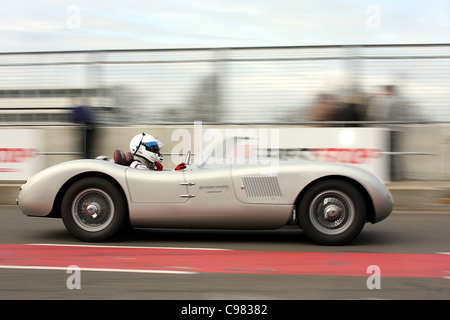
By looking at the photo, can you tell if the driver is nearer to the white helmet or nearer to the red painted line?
the white helmet

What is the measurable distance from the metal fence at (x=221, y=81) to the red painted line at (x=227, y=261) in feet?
15.1

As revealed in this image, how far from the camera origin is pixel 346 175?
5.52 meters

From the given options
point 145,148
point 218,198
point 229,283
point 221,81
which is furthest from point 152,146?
point 221,81

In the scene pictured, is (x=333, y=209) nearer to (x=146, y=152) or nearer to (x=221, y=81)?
(x=146, y=152)

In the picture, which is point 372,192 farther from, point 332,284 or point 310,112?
point 310,112

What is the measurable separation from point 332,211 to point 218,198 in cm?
109

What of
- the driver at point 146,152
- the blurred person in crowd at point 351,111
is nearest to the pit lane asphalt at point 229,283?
the driver at point 146,152

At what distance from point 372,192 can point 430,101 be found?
446cm

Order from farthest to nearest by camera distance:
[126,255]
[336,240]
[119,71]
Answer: [119,71], [336,240], [126,255]

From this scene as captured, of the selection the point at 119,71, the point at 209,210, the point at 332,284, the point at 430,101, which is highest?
the point at 119,71

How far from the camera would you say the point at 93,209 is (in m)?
5.77

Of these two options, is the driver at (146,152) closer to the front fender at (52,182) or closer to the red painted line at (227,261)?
the front fender at (52,182)

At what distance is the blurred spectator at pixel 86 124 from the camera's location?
10.2 metres
